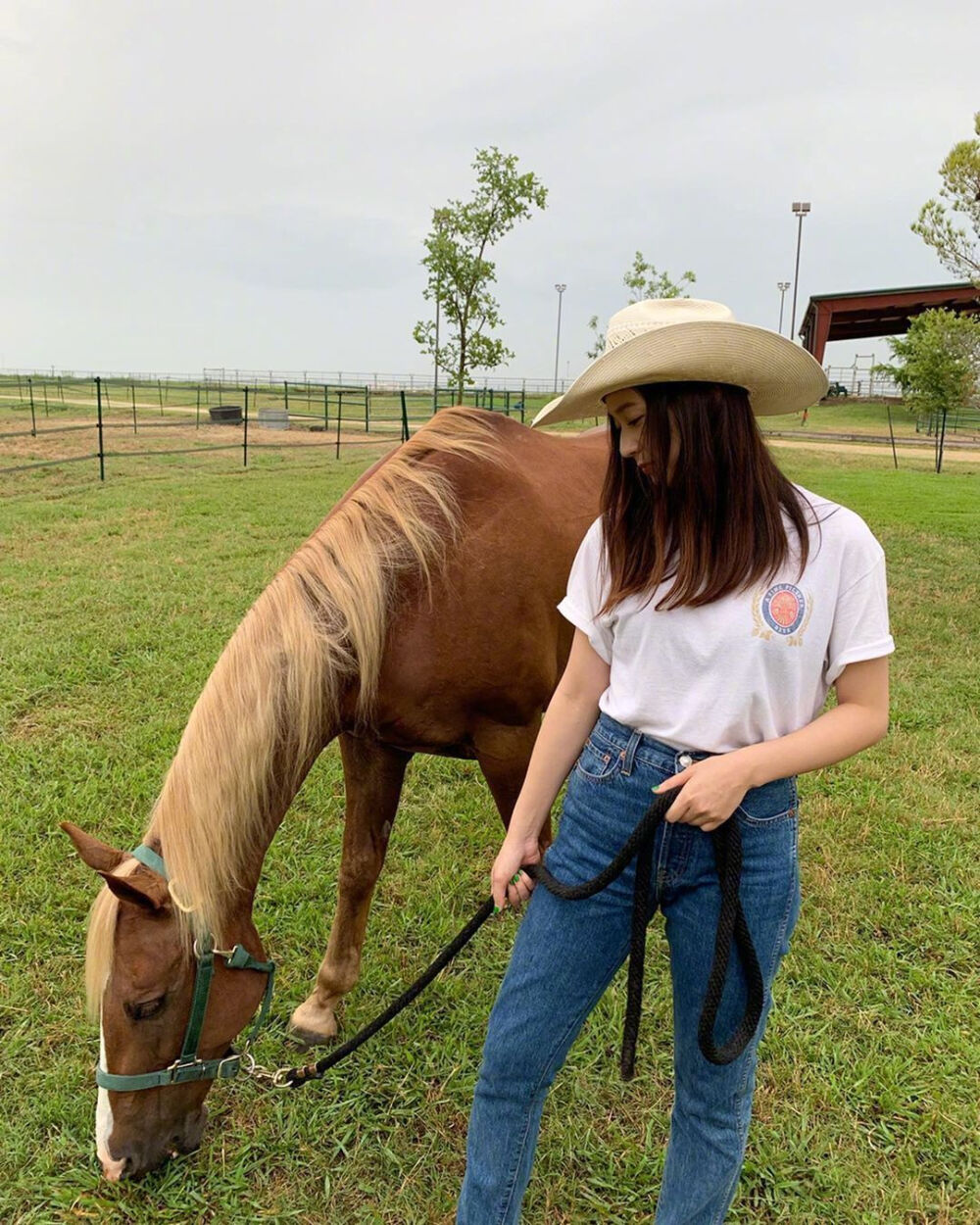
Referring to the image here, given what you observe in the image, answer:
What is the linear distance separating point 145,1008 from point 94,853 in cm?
33

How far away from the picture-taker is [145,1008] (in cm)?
150

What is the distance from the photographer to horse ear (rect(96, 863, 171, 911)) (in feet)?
4.51

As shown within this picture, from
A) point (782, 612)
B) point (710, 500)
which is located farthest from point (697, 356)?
point (782, 612)

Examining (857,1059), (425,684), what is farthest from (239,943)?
(857,1059)

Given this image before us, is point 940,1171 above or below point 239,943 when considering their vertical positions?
below

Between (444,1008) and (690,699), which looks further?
(444,1008)

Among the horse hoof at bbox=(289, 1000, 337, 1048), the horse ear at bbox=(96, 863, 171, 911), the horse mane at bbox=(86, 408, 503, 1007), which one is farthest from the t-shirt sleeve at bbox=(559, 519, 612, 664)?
the horse hoof at bbox=(289, 1000, 337, 1048)

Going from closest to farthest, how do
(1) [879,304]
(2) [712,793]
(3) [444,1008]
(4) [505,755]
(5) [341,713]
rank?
1. (2) [712,793]
2. (5) [341,713]
3. (4) [505,755]
4. (3) [444,1008]
5. (1) [879,304]

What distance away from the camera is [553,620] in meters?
2.24

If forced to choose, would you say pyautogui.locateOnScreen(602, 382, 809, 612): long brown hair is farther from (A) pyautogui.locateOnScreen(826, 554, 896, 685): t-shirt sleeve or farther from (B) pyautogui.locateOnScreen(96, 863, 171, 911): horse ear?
(B) pyautogui.locateOnScreen(96, 863, 171, 911): horse ear

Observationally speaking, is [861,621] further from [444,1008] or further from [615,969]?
[444,1008]

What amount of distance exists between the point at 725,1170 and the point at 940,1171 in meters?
0.90

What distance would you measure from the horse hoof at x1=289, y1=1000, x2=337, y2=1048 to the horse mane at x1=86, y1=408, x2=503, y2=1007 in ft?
2.72

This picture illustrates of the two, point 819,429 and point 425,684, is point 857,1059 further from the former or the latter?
point 819,429
